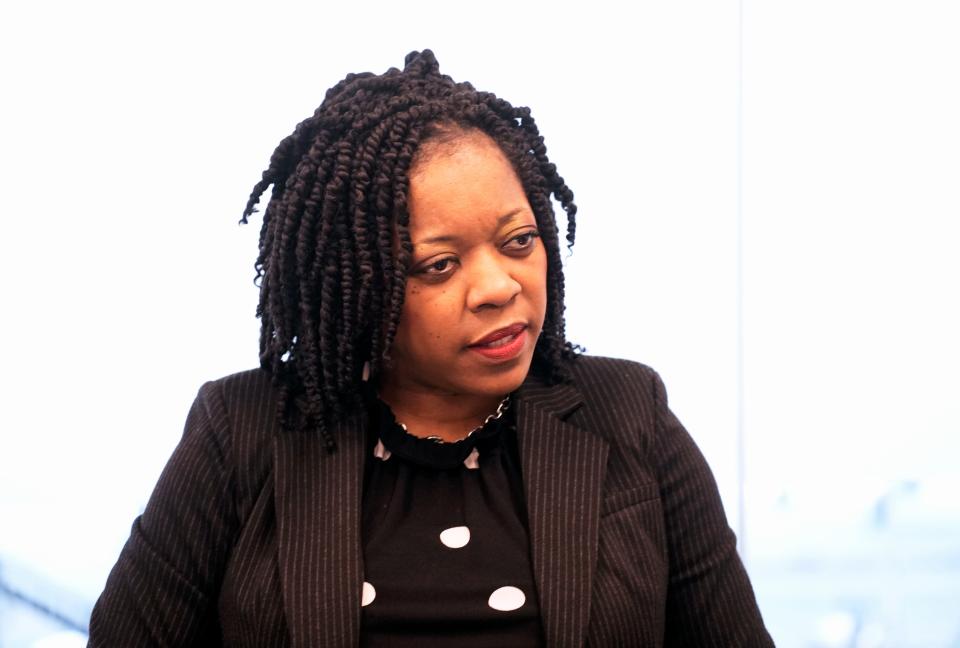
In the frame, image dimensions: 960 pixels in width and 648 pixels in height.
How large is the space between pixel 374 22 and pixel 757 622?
3.63ft

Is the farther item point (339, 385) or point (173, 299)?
point (173, 299)

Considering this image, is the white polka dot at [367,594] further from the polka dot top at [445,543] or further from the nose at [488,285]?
the nose at [488,285]

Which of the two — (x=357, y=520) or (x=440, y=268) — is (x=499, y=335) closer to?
(x=440, y=268)

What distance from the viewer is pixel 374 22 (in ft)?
5.47

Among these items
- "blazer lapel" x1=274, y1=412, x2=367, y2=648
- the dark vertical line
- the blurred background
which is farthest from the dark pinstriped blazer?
the dark vertical line

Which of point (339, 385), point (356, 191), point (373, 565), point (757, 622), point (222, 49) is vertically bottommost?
point (757, 622)

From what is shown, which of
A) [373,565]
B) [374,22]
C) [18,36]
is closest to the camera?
[373,565]

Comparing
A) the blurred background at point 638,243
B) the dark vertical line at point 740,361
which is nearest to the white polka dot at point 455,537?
the blurred background at point 638,243

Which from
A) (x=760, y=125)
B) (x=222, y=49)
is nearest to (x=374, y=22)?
(x=222, y=49)

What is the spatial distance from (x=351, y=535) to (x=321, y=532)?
35 millimetres

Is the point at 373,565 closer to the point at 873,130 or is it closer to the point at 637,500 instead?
the point at 637,500

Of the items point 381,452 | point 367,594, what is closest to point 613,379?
point 381,452

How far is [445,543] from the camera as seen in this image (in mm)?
1139

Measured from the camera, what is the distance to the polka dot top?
3.61 feet
